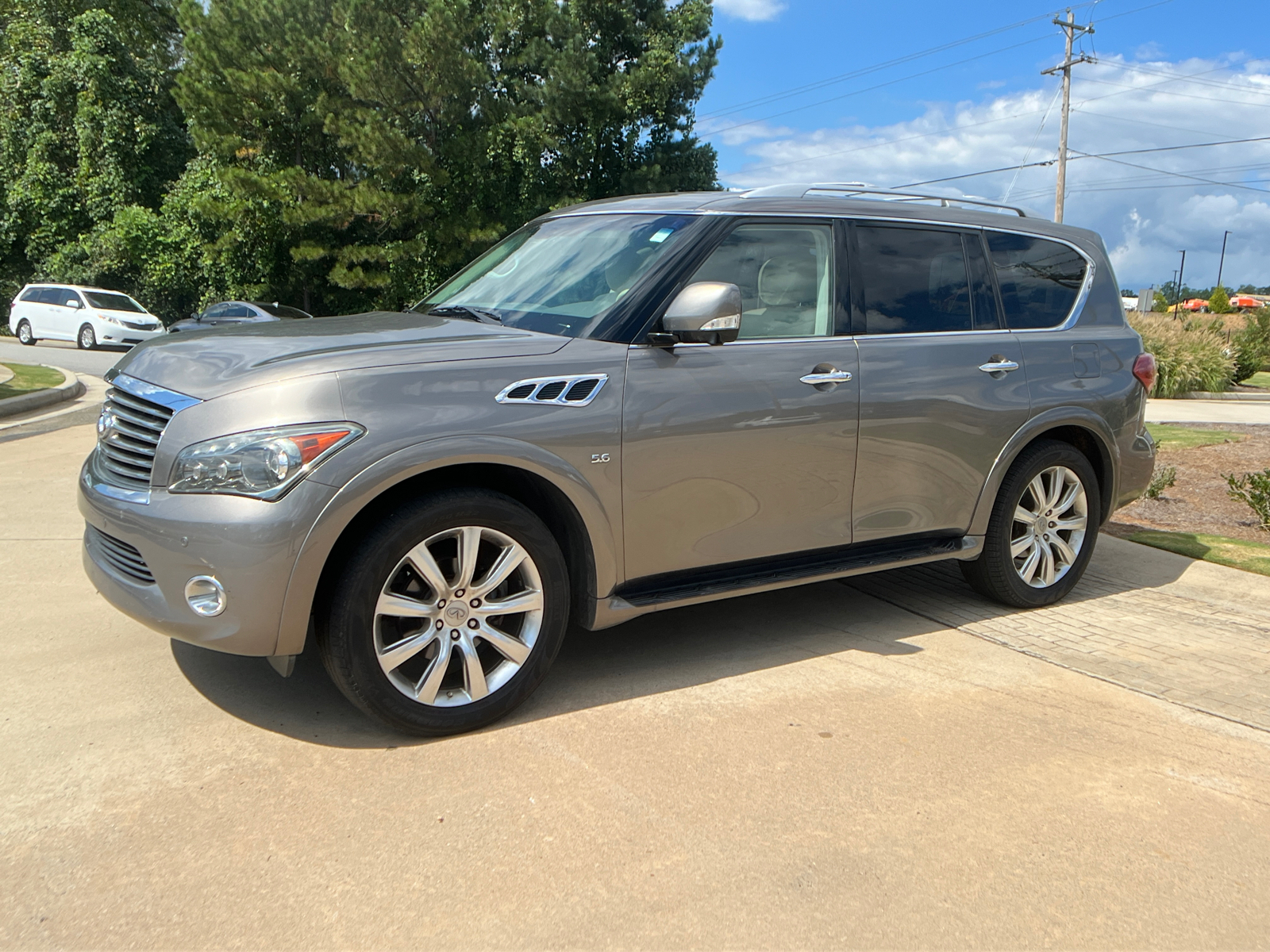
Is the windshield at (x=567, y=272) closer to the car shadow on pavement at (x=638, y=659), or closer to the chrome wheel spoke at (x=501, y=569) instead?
the chrome wheel spoke at (x=501, y=569)

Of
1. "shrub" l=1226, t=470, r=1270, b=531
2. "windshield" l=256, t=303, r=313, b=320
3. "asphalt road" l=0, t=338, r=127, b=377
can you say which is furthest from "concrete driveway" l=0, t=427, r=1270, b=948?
"windshield" l=256, t=303, r=313, b=320

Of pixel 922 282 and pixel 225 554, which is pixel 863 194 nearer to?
pixel 922 282

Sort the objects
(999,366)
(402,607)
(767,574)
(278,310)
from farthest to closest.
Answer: (278,310), (999,366), (767,574), (402,607)

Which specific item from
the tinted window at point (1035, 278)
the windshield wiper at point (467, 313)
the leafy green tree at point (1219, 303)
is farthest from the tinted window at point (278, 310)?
the leafy green tree at point (1219, 303)

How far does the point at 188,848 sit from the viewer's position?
290 cm

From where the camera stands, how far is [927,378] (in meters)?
4.70

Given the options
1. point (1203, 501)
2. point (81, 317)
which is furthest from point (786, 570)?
point (81, 317)

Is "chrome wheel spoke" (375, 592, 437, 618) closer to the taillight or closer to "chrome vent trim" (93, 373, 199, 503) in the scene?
"chrome vent trim" (93, 373, 199, 503)

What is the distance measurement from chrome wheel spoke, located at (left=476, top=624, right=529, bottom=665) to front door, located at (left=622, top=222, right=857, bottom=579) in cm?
51

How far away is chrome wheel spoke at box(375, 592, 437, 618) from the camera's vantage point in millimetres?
3465

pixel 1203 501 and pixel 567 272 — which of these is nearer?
pixel 567 272

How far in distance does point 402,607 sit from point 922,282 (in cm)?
282

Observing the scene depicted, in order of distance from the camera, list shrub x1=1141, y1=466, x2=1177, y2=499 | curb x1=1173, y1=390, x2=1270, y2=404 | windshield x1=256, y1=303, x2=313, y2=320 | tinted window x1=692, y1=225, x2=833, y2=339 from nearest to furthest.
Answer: tinted window x1=692, y1=225, x2=833, y2=339 < shrub x1=1141, y1=466, x2=1177, y2=499 < curb x1=1173, y1=390, x2=1270, y2=404 < windshield x1=256, y1=303, x2=313, y2=320

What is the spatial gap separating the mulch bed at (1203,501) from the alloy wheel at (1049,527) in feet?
6.78
